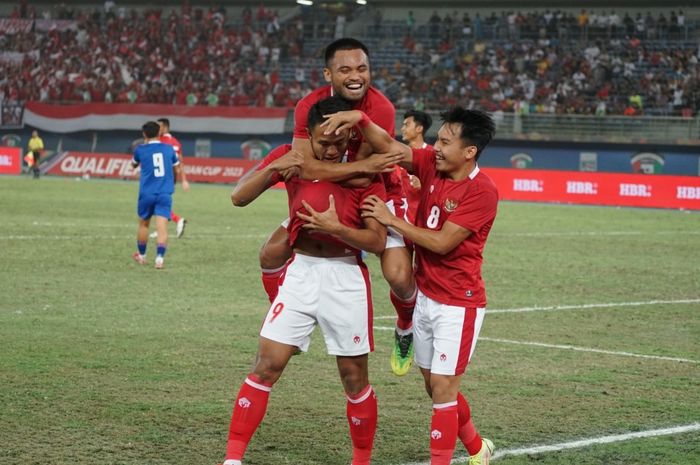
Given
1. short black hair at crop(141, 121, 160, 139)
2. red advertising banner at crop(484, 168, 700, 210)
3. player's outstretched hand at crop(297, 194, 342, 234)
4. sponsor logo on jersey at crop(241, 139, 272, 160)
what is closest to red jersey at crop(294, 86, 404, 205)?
player's outstretched hand at crop(297, 194, 342, 234)

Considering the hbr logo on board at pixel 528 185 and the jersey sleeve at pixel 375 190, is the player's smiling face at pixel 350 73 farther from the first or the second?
the hbr logo on board at pixel 528 185

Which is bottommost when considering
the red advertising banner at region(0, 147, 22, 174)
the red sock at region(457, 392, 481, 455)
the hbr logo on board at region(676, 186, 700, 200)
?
the red advertising banner at region(0, 147, 22, 174)

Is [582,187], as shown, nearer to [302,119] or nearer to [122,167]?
[122,167]

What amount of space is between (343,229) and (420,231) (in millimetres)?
478

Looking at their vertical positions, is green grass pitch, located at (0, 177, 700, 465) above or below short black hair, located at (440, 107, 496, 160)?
below

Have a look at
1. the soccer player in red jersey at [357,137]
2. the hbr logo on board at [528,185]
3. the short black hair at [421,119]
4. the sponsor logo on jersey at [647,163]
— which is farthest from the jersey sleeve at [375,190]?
the sponsor logo on jersey at [647,163]

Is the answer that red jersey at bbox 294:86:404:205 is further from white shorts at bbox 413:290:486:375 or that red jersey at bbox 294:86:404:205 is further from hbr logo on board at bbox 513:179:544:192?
hbr logo on board at bbox 513:179:544:192

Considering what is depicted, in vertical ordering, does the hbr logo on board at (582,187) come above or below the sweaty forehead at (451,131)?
below

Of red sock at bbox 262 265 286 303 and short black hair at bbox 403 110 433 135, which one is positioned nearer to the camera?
red sock at bbox 262 265 286 303

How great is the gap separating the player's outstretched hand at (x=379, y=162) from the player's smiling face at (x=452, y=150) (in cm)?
30

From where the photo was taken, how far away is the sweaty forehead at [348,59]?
20.9 feet

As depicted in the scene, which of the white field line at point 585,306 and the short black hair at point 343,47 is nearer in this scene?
the short black hair at point 343,47

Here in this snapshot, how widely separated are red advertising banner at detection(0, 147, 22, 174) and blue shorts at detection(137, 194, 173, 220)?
30.4m

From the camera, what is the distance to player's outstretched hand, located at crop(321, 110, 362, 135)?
19.3 ft
